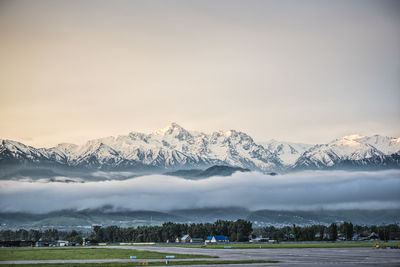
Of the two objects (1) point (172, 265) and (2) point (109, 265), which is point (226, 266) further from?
(2) point (109, 265)

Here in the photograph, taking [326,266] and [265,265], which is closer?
[326,266]

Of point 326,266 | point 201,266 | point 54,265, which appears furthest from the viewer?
point 54,265

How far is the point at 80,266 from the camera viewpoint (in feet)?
269

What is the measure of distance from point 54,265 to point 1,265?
326 inches

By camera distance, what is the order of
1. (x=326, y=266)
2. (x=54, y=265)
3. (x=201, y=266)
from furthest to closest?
(x=54, y=265) → (x=201, y=266) → (x=326, y=266)

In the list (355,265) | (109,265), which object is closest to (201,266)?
(109,265)

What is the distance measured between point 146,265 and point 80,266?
9.67 meters

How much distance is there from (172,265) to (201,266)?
474 cm

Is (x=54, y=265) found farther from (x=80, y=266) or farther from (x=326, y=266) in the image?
(x=326, y=266)

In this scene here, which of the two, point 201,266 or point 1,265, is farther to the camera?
point 1,265

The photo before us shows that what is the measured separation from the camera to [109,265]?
82.9 metres

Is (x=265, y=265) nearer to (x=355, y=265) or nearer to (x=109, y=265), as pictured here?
(x=355, y=265)

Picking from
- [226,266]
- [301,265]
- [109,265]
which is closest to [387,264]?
[301,265]

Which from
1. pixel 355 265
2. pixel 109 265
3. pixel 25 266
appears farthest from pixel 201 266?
pixel 25 266
